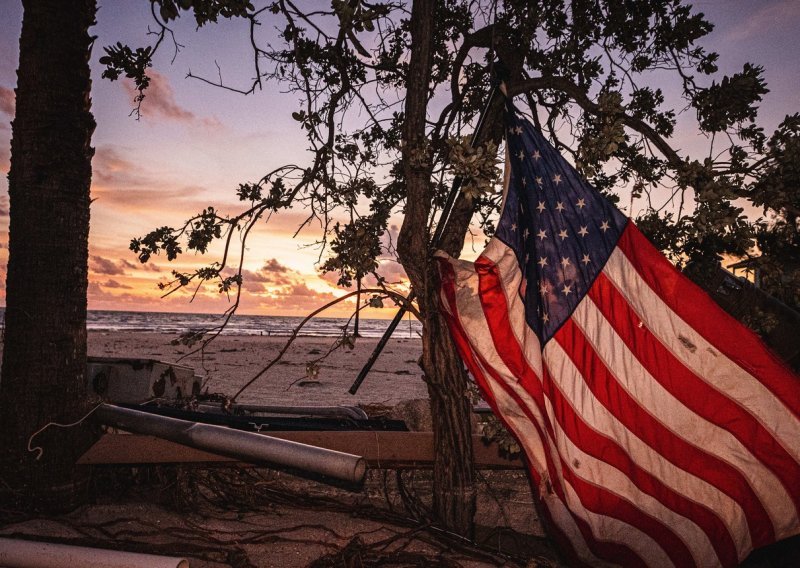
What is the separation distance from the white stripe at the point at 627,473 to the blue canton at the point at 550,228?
0.50m

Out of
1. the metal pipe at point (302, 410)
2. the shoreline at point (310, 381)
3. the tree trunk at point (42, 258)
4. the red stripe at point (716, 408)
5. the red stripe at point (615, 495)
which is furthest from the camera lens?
the shoreline at point (310, 381)

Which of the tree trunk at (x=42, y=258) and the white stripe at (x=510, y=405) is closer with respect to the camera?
the white stripe at (x=510, y=405)

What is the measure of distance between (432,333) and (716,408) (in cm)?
216

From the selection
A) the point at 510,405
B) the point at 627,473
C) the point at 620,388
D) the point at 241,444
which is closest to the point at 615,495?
the point at 627,473

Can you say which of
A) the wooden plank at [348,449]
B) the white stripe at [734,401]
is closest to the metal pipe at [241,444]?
the wooden plank at [348,449]

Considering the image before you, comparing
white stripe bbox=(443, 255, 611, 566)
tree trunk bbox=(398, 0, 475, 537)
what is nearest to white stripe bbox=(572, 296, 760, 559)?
white stripe bbox=(443, 255, 611, 566)

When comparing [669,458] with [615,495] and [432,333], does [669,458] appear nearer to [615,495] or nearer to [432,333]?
[615,495]

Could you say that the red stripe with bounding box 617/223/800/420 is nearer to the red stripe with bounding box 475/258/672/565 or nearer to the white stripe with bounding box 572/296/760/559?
the white stripe with bounding box 572/296/760/559

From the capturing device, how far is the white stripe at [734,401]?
10.8 feet

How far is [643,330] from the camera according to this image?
3.61 metres

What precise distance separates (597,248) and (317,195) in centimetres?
256

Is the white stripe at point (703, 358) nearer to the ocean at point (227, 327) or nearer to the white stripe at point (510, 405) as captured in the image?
the white stripe at point (510, 405)

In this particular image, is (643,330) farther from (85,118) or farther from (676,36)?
(85,118)

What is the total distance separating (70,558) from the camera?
280 centimetres
